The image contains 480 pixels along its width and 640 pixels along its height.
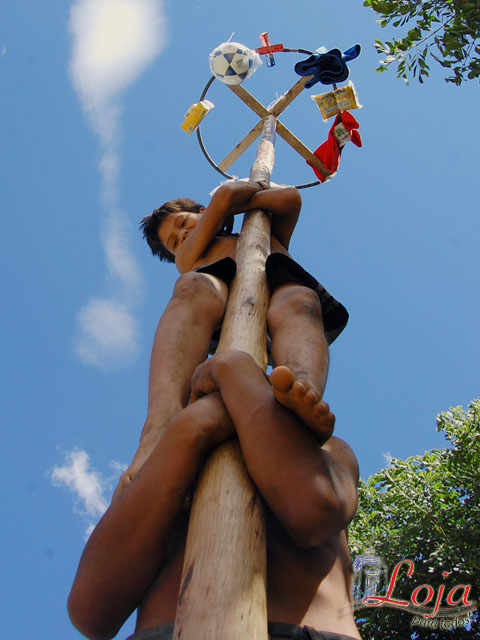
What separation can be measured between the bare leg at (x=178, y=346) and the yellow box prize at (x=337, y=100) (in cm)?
377

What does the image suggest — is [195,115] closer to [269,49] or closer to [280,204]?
[269,49]

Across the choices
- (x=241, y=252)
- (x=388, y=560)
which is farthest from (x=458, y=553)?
(x=241, y=252)

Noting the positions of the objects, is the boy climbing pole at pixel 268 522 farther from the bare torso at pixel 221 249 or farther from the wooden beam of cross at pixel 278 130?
the wooden beam of cross at pixel 278 130

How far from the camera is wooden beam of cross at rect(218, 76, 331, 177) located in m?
5.89

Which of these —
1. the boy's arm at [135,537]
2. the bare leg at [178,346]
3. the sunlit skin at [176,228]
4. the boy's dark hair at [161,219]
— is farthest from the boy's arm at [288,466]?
the boy's dark hair at [161,219]

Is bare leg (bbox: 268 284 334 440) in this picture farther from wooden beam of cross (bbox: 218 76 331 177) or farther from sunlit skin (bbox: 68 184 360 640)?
wooden beam of cross (bbox: 218 76 331 177)

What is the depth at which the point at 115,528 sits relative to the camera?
A: 1.45 m

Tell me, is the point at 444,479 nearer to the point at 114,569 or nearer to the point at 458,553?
the point at 458,553

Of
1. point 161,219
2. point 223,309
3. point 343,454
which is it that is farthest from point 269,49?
point 343,454

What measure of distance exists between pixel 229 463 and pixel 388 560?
3992 millimetres

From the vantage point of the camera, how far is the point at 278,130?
20.5 feet

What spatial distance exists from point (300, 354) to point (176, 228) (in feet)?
6.92

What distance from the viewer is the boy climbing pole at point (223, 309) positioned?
192 cm

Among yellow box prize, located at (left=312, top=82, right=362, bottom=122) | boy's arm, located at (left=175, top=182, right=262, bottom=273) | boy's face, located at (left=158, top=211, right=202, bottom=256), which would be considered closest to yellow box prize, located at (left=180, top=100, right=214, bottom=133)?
yellow box prize, located at (left=312, top=82, right=362, bottom=122)
